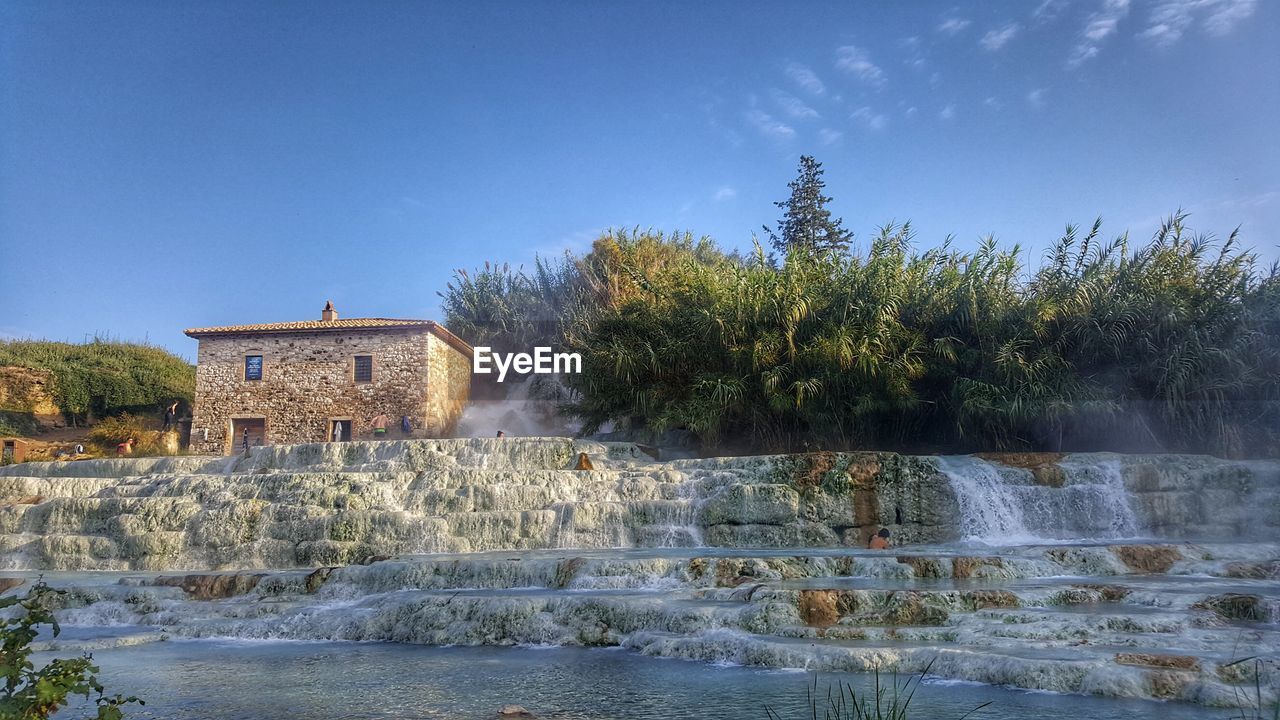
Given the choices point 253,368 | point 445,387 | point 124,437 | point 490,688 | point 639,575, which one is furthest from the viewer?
point 445,387

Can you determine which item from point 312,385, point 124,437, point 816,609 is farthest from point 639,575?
point 124,437

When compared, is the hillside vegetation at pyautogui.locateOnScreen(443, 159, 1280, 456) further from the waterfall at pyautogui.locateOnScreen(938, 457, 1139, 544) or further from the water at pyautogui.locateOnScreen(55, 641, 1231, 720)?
the water at pyautogui.locateOnScreen(55, 641, 1231, 720)

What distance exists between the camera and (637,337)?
21.2 meters

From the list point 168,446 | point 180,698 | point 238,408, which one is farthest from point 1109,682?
point 168,446

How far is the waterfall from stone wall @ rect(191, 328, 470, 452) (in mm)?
16154

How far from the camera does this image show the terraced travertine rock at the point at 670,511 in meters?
13.4

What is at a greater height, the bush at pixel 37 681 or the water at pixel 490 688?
the bush at pixel 37 681

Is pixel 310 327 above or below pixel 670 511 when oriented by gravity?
above

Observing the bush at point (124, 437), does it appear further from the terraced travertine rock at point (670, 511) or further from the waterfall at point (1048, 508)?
the waterfall at point (1048, 508)

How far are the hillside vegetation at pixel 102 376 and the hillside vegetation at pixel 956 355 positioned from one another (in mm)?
18868

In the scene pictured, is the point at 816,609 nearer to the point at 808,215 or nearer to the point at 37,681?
the point at 37,681

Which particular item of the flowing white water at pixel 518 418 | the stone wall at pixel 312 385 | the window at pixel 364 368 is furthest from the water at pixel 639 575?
the flowing white water at pixel 518 418

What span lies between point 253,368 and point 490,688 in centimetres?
2210

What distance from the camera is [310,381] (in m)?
25.4
